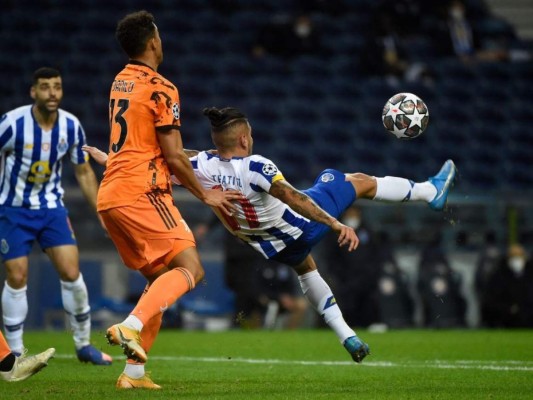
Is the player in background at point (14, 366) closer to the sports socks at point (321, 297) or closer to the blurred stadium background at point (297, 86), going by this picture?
the sports socks at point (321, 297)

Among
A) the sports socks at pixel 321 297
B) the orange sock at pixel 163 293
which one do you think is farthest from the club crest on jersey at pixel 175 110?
the sports socks at pixel 321 297

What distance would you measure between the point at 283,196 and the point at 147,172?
890 mm

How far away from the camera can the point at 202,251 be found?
15008mm

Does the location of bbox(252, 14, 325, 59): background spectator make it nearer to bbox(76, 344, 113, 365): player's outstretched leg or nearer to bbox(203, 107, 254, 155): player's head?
bbox(76, 344, 113, 365): player's outstretched leg

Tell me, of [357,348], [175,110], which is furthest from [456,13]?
[175,110]

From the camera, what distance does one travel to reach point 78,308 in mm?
8953

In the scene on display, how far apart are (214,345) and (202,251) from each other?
12.9 feet

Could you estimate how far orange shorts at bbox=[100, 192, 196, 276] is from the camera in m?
6.39

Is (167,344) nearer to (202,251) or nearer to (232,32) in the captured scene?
(202,251)

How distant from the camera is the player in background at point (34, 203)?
877 centimetres

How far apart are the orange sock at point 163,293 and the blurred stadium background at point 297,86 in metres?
9.67

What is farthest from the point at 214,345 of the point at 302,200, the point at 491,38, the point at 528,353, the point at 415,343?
the point at 491,38

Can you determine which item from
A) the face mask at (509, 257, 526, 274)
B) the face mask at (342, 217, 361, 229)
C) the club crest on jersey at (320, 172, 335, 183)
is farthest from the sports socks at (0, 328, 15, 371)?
the face mask at (509, 257, 526, 274)

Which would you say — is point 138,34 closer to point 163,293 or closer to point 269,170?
point 269,170
